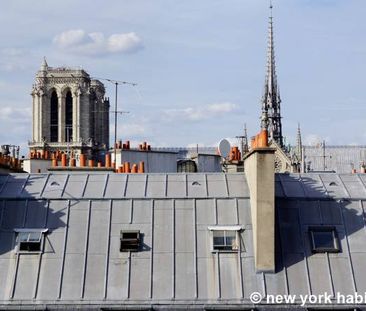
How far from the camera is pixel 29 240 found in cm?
2959

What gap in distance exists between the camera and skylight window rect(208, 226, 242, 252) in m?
29.3

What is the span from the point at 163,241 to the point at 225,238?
1.85 meters

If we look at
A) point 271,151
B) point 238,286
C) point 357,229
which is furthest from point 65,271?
point 357,229

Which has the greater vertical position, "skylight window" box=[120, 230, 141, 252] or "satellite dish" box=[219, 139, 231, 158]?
"satellite dish" box=[219, 139, 231, 158]

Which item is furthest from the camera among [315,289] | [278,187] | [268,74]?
[268,74]

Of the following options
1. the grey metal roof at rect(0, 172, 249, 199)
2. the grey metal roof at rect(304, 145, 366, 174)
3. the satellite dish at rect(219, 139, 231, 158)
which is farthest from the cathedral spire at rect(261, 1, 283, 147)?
the grey metal roof at rect(0, 172, 249, 199)

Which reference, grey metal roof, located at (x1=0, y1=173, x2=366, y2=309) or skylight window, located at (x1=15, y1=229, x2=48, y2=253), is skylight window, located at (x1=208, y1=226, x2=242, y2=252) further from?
skylight window, located at (x1=15, y1=229, x2=48, y2=253)

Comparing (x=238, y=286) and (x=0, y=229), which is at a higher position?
(x=0, y=229)

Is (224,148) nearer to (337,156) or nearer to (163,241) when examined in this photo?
(163,241)

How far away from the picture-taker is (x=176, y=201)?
1212 inches

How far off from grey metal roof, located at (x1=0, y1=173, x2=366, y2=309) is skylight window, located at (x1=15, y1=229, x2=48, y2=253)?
21 cm

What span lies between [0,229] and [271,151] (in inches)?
335

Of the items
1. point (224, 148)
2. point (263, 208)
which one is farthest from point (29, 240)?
point (224, 148)

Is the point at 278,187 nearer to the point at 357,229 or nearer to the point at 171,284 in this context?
the point at 357,229
